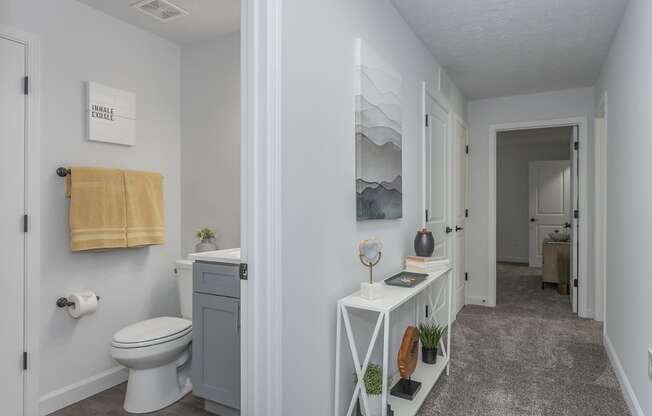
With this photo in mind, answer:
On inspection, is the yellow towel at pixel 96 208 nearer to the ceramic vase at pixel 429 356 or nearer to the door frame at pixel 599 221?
the ceramic vase at pixel 429 356

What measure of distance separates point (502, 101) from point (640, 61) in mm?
2614

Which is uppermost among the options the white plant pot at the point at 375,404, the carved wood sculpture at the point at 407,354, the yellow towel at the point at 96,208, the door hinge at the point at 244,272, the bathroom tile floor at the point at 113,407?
the yellow towel at the point at 96,208

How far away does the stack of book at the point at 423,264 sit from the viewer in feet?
8.36

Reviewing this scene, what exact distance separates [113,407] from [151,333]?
0.52 metres

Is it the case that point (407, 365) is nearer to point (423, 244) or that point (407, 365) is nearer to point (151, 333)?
point (423, 244)

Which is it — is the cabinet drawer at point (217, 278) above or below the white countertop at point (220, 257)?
below

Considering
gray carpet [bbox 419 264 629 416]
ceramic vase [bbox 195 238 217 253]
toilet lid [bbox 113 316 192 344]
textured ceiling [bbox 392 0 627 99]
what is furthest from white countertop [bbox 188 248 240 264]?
textured ceiling [bbox 392 0 627 99]

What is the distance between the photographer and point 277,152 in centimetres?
150

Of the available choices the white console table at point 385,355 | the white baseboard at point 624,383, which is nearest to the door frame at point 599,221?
the white baseboard at point 624,383

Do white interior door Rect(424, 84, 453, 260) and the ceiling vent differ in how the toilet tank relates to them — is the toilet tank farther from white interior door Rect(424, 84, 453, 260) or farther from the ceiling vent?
white interior door Rect(424, 84, 453, 260)

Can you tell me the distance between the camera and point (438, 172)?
3.55m

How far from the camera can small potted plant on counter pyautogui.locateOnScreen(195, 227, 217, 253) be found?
2.93 m

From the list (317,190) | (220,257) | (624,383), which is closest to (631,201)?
(624,383)

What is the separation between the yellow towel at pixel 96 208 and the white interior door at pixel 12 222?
26cm
